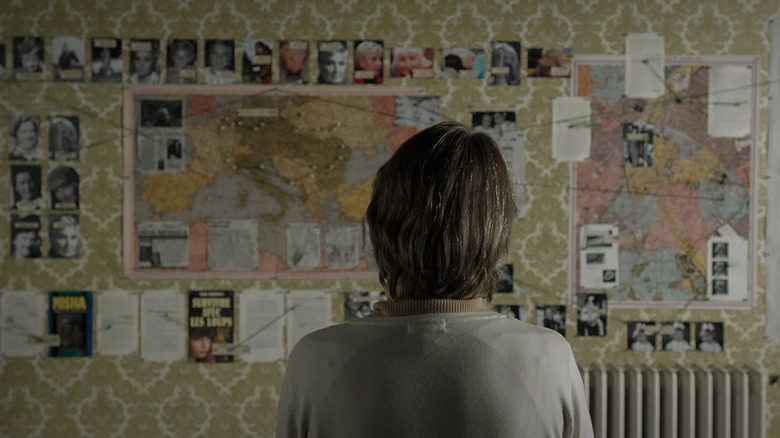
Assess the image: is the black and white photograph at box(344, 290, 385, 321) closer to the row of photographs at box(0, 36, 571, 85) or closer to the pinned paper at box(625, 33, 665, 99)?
the row of photographs at box(0, 36, 571, 85)

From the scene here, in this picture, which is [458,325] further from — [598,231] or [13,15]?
[13,15]

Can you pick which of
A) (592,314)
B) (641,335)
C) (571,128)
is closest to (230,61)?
(571,128)

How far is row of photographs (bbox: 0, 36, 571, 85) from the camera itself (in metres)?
3.16

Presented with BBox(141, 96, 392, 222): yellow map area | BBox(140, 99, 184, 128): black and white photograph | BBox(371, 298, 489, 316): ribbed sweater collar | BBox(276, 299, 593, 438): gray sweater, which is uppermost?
BBox(140, 99, 184, 128): black and white photograph

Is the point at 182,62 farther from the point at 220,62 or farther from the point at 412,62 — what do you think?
the point at 412,62

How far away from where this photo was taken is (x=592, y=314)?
10.5 feet

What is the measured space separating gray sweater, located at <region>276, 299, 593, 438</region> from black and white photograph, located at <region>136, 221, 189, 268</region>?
2.25 metres

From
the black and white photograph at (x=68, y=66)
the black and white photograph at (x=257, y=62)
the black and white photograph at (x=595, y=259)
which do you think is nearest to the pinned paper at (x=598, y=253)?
the black and white photograph at (x=595, y=259)

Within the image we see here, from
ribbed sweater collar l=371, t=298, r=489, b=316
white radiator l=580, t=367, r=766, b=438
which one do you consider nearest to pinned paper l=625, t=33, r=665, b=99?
white radiator l=580, t=367, r=766, b=438

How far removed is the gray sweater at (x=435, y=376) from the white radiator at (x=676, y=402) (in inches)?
83.8

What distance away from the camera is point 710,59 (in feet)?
10.5

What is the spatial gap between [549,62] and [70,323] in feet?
7.56

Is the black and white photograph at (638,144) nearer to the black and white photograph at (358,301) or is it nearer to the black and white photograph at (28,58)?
the black and white photograph at (358,301)

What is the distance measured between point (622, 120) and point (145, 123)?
2.01 m
